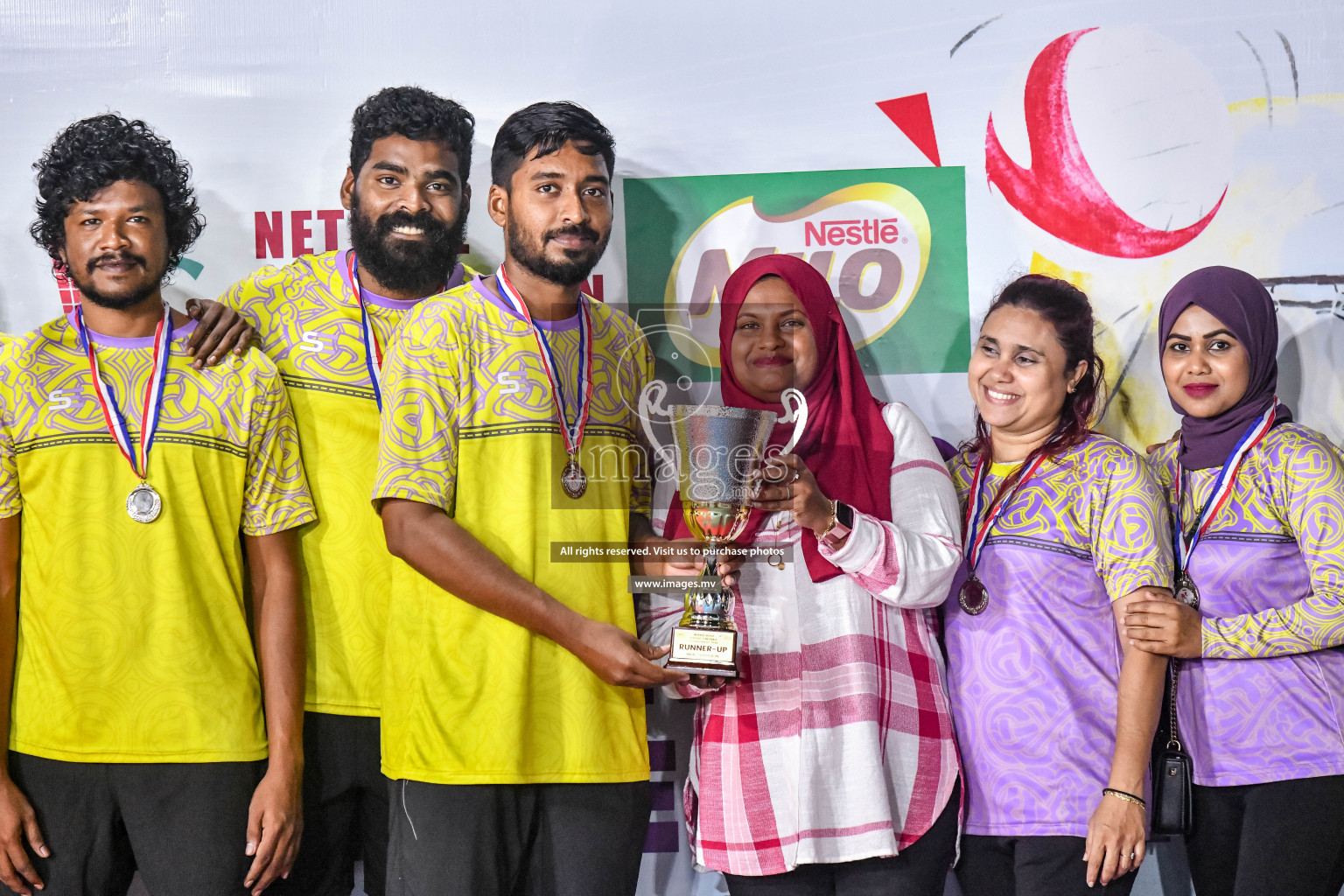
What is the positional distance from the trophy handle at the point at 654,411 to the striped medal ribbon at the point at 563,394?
13 centimetres

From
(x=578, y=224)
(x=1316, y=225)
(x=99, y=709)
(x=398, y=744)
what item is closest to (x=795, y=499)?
(x=578, y=224)

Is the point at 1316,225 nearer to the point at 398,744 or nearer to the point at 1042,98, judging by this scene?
the point at 1042,98

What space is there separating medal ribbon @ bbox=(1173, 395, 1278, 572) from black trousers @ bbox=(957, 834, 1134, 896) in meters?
0.75

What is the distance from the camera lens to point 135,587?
2.38 m

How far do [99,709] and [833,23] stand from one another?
8.83ft

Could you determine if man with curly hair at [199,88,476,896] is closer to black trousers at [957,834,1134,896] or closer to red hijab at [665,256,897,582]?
red hijab at [665,256,897,582]

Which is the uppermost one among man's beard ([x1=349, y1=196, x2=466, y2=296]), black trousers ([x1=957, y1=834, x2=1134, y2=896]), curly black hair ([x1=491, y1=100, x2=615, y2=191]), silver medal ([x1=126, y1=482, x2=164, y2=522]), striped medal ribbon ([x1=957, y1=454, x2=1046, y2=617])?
curly black hair ([x1=491, y1=100, x2=615, y2=191])

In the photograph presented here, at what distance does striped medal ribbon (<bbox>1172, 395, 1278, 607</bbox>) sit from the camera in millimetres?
2580

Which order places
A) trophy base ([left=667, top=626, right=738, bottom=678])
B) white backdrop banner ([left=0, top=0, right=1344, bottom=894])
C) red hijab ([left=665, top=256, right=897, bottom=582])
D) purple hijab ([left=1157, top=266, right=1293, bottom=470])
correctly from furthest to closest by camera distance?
white backdrop banner ([left=0, top=0, right=1344, bottom=894]) < purple hijab ([left=1157, top=266, right=1293, bottom=470]) < red hijab ([left=665, top=256, right=897, bottom=582]) < trophy base ([left=667, top=626, right=738, bottom=678])

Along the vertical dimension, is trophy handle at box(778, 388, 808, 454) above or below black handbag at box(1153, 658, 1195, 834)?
above

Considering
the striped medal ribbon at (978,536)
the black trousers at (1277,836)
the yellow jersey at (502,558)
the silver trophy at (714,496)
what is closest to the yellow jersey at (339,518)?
the yellow jersey at (502,558)

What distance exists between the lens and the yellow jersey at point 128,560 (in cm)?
236

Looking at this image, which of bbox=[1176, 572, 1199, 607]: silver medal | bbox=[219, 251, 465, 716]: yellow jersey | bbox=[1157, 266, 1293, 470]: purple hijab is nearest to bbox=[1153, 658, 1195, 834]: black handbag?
bbox=[1176, 572, 1199, 607]: silver medal

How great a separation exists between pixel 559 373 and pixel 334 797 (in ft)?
3.91
